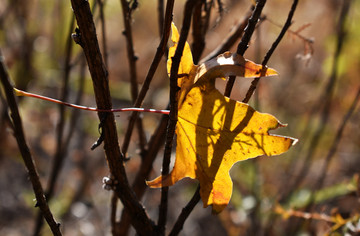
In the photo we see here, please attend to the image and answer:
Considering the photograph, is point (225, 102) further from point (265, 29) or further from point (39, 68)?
point (265, 29)

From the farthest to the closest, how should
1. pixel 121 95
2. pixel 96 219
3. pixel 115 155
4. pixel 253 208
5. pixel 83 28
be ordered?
pixel 121 95, pixel 96 219, pixel 253 208, pixel 115 155, pixel 83 28

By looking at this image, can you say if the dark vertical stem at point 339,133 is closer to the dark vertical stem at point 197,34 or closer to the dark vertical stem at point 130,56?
the dark vertical stem at point 197,34

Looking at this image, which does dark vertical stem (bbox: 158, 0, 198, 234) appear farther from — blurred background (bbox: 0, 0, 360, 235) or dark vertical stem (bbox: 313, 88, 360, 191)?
blurred background (bbox: 0, 0, 360, 235)

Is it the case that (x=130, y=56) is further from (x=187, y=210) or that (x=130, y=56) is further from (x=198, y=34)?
(x=187, y=210)

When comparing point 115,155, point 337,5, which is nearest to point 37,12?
point 337,5

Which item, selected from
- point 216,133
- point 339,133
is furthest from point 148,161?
point 339,133
